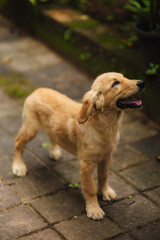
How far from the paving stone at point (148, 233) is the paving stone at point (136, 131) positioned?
186 cm

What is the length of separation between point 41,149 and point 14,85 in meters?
2.19

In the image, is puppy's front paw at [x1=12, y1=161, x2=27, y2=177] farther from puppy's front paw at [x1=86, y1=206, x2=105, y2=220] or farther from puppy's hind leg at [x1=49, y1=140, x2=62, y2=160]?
puppy's front paw at [x1=86, y1=206, x2=105, y2=220]

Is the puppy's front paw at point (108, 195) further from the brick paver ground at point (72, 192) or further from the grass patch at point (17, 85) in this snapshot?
the grass patch at point (17, 85)

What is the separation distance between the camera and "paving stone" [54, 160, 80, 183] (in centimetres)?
482

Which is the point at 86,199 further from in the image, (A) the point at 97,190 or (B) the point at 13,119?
(B) the point at 13,119

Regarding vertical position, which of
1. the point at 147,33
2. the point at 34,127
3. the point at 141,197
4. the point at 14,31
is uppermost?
the point at 147,33

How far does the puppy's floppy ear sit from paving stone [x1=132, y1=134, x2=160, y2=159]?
5.49 feet

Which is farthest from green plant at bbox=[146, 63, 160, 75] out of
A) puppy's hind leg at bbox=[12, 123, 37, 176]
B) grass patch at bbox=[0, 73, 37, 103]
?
grass patch at bbox=[0, 73, 37, 103]

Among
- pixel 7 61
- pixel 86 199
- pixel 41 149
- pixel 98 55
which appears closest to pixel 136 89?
pixel 86 199

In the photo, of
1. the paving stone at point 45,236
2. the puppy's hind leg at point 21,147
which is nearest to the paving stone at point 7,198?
the puppy's hind leg at point 21,147

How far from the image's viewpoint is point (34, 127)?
477 centimetres

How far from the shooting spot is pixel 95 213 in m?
4.13

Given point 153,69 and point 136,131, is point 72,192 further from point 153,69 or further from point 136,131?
point 153,69

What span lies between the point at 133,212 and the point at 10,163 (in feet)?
5.63
